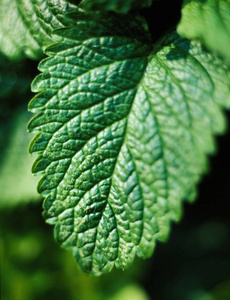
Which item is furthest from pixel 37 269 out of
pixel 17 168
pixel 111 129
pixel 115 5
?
pixel 115 5

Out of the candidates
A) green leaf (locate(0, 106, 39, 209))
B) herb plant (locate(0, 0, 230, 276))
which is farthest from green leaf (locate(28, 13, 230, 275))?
green leaf (locate(0, 106, 39, 209))

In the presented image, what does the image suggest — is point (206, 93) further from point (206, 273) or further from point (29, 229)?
point (206, 273)

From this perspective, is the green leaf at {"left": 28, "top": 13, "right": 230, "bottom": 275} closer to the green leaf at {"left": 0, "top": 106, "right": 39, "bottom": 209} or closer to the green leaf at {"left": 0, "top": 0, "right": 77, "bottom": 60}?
the green leaf at {"left": 0, "top": 0, "right": 77, "bottom": 60}

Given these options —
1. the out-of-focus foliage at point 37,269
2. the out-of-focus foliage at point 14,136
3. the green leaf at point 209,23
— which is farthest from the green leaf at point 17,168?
the green leaf at point 209,23

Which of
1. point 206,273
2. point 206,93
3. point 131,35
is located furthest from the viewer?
point 206,273

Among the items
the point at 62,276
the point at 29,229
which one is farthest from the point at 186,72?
the point at 62,276

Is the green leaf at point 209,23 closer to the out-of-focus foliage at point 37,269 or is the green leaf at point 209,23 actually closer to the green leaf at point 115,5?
the green leaf at point 115,5

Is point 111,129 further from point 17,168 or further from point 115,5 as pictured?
Result: point 17,168
